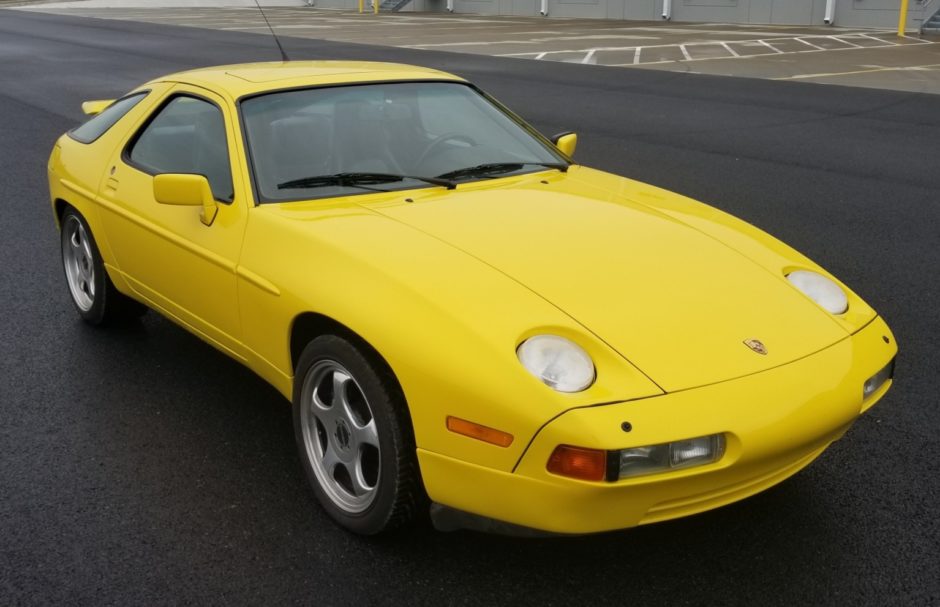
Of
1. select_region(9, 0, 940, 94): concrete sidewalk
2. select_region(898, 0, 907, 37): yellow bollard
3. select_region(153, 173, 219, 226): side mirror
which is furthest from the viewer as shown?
select_region(898, 0, 907, 37): yellow bollard

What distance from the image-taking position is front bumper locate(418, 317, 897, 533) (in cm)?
259

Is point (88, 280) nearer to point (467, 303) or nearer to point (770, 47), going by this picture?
point (467, 303)

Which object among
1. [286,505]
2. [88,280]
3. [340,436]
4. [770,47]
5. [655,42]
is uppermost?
[340,436]

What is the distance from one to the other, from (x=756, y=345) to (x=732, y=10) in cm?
3148

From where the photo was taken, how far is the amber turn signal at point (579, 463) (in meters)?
2.56

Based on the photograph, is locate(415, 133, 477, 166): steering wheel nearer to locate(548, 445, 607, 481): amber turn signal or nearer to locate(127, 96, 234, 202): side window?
locate(127, 96, 234, 202): side window

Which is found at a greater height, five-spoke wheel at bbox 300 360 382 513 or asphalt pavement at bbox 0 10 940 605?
five-spoke wheel at bbox 300 360 382 513

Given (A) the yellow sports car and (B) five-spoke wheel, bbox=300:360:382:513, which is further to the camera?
(B) five-spoke wheel, bbox=300:360:382:513

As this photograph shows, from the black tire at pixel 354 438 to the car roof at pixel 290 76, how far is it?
1368mm

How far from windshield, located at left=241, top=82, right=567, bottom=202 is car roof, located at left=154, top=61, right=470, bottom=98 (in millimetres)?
53

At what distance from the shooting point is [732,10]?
32.1 m

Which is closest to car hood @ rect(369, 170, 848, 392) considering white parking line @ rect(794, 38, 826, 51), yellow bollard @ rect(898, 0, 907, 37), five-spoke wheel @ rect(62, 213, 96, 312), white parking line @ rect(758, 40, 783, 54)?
five-spoke wheel @ rect(62, 213, 96, 312)

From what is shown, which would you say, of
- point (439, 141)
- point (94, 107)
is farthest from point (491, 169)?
point (94, 107)

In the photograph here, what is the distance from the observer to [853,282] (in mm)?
5840
